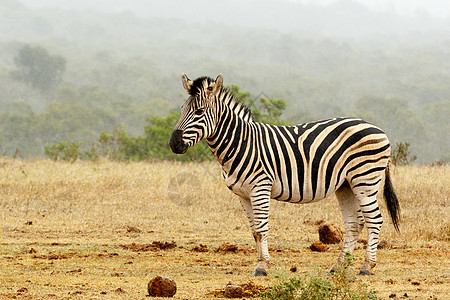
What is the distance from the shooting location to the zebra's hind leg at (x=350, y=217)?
7.07 m

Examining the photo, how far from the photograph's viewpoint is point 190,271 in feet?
22.3

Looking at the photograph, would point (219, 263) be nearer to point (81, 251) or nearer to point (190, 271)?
point (190, 271)

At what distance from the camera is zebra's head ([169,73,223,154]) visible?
6.54 m

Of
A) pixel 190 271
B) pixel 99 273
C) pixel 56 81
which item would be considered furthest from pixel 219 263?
pixel 56 81

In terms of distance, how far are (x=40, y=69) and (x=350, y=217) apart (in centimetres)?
6496

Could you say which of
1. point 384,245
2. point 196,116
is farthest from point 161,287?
point 384,245

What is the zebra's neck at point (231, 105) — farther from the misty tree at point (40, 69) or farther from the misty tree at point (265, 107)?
the misty tree at point (40, 69)

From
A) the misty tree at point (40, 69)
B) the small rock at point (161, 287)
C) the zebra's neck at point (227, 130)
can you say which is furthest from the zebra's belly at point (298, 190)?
the misty tree at point (40, 69)

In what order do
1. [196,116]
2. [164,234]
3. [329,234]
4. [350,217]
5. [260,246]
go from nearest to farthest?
1. [196,116]
2. [260,246]
3. [350,217]
4. [329,234]
5. [164,234]

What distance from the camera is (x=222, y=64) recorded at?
294 feet

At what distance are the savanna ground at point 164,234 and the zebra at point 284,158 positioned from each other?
2.14 feet

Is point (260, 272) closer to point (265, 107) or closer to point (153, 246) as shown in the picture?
point (153, 246)

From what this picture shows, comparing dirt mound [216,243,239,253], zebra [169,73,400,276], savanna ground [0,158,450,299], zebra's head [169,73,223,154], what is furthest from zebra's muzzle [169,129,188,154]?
dirt mound [216,243,239,253]

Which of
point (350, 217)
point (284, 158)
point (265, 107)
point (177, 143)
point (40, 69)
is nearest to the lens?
point (177, 143)
